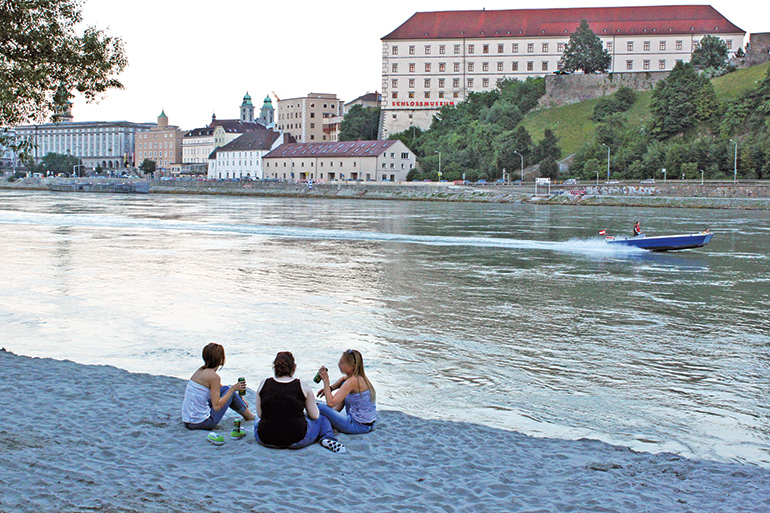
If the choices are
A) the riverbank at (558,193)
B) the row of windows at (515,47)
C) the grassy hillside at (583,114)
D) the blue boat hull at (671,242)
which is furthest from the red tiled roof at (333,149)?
the blue boat hull at (671,242)

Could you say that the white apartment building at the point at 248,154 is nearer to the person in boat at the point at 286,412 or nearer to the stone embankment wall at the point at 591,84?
the stone embankment wall at the point at 591,84

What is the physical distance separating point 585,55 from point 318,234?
7737 cm

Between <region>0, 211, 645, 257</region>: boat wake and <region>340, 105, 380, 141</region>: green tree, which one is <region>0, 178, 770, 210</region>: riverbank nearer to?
<region>340, 105, 380, 141</region>: green tree

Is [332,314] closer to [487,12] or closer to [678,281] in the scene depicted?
[678,281]

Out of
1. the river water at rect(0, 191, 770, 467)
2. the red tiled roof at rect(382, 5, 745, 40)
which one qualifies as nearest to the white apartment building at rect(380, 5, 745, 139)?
the red tiled roof at rect(382, 5, 745, 40)

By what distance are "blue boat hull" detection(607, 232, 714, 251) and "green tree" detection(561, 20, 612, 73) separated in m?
78.6

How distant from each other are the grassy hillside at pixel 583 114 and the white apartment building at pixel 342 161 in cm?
1722

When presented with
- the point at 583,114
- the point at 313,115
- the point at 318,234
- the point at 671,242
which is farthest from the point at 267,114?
the point at 671,242

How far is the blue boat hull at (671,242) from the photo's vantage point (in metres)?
30.5

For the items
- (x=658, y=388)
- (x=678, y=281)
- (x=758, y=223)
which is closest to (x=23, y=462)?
(x=658, y=388)

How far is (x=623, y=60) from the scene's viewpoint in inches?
4257

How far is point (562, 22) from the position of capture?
110562 mm

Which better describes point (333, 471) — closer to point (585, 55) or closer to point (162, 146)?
point (585, 55)

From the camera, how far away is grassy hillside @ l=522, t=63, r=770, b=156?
9109cm
